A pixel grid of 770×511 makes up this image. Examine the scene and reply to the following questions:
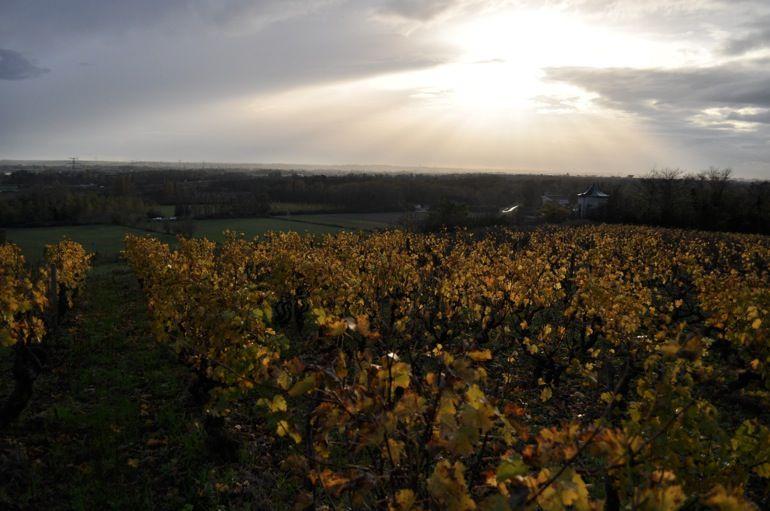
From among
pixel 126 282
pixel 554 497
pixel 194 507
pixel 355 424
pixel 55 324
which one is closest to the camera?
pixel 554 497

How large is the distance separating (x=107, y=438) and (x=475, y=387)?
8539mm

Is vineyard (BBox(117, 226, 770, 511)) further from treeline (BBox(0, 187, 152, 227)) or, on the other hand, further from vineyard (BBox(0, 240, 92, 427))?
treeline (BBox(0, 187, 152, 227))

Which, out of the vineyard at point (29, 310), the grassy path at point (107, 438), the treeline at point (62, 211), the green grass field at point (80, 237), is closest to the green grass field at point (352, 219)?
the green grass field at point (80, 237)

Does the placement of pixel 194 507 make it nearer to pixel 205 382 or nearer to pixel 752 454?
pixel 205 382

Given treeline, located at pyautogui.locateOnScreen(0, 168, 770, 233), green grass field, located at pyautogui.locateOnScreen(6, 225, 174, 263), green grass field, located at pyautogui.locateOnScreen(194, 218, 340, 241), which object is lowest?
green grass field, located at pyautogui.locateOnScreen(6, 225, 174, 263)

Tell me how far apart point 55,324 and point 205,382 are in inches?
335

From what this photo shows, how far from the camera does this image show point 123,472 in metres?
7.52

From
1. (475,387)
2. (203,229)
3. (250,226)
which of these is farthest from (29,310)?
(250,226)

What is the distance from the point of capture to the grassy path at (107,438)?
22.9ft

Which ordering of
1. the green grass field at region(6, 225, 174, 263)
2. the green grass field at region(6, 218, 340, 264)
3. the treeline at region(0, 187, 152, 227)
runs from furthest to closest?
the treeline at region(0, 187, 152, 227) < the green grass field at region(6, 218, 340, 264) < the green grass field at region(6, 225, 174, 263)

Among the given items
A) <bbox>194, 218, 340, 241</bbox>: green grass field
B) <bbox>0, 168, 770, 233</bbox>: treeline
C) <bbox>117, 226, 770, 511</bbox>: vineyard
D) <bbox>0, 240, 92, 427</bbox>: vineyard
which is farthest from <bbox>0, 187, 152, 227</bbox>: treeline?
<bbox>0, 240, 92, 427</bbox>: vineyard

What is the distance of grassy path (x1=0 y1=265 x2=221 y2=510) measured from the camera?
6977 millimetres

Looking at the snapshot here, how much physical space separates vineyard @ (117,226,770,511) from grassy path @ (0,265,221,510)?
0.83 m

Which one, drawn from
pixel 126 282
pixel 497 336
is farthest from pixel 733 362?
pixel 126 282
